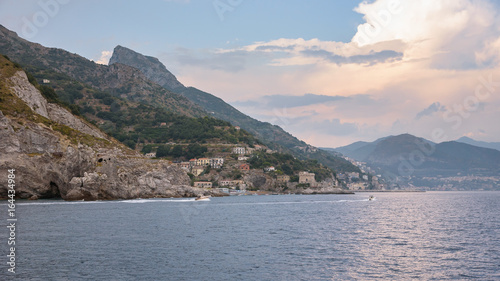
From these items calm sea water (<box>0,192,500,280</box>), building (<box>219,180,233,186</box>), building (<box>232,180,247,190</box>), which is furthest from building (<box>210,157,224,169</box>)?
calm sea water (<box>0,192,500,280</box>)

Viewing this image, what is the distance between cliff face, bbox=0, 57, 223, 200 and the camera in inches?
3408

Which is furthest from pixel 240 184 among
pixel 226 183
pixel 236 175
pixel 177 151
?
pixel 177 151

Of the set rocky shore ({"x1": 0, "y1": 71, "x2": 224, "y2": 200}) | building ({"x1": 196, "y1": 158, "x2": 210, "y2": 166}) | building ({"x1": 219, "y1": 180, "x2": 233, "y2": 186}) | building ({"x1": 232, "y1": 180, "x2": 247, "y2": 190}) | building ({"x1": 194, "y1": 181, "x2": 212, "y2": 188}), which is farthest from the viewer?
building ({"x1": 196, "y1": 158, "x2": 210, "y2": 166})

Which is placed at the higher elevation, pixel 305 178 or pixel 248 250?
pixel 305 178

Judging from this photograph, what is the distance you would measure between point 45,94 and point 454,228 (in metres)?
110

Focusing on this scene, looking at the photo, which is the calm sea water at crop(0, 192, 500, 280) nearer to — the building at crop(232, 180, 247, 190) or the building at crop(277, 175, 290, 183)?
the building at crop(232, 180, 247, 190)

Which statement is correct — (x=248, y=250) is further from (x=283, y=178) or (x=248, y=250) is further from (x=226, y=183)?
(x=283, y=178)

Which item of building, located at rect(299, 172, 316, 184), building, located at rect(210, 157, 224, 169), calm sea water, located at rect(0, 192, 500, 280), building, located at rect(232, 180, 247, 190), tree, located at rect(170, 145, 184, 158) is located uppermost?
tree, located at rect(170, 145, 184, 158)

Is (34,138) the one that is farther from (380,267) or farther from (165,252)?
(380,267)

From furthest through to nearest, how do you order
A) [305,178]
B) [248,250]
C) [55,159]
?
1. [305,178]
2. [55,159]
3. [248,250]

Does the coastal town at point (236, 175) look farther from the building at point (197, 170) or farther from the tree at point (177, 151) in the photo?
the tree at point (177, 151)

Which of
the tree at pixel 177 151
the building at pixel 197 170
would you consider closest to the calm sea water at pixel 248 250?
the building at pixel 197 170

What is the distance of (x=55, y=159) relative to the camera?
90938 millimetres

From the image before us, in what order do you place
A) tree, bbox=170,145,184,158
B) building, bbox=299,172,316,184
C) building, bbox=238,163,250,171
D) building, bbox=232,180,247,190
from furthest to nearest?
building, bbox=299,172,316,184, tree, bbox=170,145,184,158, building, bbox=238,163,250,171, building, bbox=232,180,247,190
